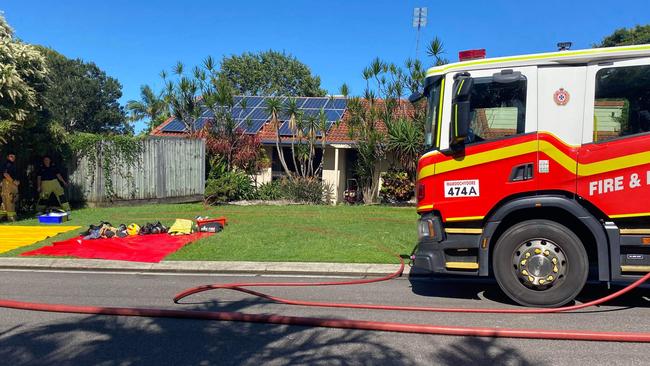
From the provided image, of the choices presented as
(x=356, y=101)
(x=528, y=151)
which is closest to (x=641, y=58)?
(x=528, y=151)

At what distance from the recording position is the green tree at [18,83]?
40.2ft

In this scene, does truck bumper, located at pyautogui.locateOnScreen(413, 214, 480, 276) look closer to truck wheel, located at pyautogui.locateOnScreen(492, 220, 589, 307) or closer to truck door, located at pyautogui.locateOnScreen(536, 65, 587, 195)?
truck wheel, located at pyautogui.locateOnScreen(492, 220, 589, 307)

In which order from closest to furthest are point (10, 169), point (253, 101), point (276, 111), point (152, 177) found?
point (10, 169)
point (152, 177)
point (276, 111)
point (253, 101)

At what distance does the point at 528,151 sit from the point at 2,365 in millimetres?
5497

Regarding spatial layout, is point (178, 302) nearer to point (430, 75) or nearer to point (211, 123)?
point (430, 75)

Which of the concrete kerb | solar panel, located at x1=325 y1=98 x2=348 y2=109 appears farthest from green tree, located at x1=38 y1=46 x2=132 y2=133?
the concrete kerb

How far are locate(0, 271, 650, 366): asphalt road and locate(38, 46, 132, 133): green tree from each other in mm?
46975

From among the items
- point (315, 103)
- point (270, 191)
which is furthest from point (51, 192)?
point (315, 103)

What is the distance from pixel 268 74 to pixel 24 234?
37642 millimetres

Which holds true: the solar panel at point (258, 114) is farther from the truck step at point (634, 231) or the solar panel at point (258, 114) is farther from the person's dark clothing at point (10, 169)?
the truck step at point (634, 231)

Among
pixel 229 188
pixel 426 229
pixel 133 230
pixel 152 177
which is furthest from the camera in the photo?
pixel 229 188

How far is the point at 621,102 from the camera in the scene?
18.3ft

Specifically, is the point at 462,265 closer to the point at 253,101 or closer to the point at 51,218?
the point at 51,218

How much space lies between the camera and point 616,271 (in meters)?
5.54
